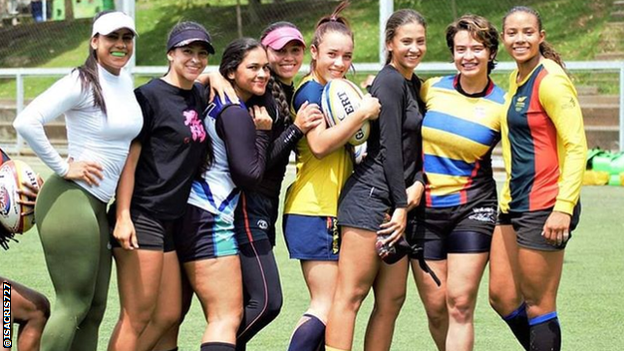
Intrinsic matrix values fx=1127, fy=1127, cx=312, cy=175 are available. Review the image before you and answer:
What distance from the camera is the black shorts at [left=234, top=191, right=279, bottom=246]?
587 centimetres

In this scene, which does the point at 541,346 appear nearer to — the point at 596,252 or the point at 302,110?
the point at 302,110

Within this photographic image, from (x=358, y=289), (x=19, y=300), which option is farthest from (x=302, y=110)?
(x=19, y=300)

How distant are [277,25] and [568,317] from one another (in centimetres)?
326

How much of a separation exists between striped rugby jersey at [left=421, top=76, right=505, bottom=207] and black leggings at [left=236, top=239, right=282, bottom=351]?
0.95 m

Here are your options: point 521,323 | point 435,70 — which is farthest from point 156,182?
point 435,70

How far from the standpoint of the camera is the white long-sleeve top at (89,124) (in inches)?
210

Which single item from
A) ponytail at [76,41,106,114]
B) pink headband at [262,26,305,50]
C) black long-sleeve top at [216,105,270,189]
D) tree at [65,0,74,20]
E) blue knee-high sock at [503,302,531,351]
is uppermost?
tree at [65,0,74,20]

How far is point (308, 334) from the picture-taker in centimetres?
597

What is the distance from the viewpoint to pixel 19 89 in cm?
2152

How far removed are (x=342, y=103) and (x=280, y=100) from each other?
0.41m

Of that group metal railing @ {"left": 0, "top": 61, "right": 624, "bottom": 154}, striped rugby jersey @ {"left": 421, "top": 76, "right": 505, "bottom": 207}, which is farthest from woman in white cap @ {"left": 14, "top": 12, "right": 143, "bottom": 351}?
metal railing @ {"left": 0, "top": 61, "right": 624, "bottom": 154}

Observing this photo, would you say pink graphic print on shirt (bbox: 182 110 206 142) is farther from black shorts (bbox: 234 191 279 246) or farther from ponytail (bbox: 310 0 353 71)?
ponytail (bbox: 310 0 353 71)

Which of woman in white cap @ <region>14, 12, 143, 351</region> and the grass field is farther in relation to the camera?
the grass field

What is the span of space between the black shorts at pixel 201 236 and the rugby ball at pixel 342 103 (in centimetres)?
78
